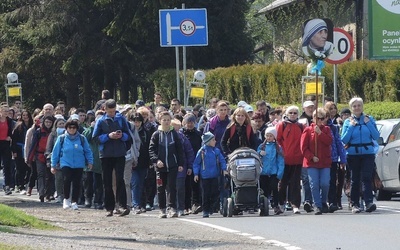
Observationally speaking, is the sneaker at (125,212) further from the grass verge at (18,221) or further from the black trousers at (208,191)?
the grass verge at (18,221)

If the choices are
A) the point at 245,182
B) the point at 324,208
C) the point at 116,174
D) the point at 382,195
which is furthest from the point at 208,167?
the point at 382,195

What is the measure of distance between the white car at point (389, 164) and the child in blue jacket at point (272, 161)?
9.94 ft

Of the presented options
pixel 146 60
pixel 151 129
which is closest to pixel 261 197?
pixel 151 129

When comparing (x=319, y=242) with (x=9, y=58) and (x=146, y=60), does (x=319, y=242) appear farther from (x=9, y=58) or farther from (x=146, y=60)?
(x=9, y=58)

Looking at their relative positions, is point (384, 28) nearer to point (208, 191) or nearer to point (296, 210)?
point (296, 210)

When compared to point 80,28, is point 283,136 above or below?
below

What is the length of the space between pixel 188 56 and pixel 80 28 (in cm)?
501

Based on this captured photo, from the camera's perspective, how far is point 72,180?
2127 centimetres

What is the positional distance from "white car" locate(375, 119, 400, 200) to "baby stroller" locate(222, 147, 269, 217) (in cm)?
376

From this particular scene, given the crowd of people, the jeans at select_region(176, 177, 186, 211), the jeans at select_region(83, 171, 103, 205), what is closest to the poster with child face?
the crowd of people

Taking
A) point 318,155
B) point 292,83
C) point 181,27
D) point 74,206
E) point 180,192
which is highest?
point 181,27

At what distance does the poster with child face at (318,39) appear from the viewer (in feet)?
68.5

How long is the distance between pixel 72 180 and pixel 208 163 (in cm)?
337

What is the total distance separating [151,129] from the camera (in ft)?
69.1
